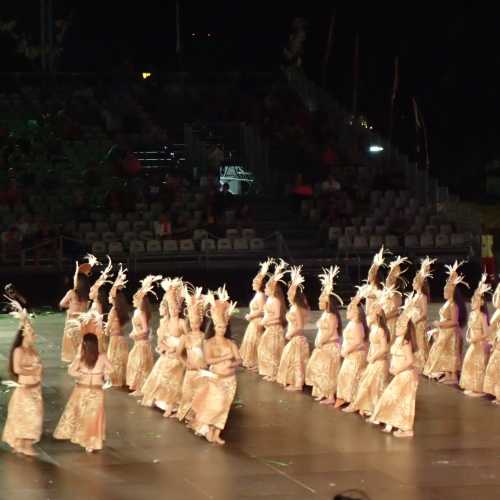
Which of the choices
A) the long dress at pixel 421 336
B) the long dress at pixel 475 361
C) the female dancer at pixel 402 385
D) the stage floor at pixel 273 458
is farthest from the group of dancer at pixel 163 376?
the long dress at pixel 421 336

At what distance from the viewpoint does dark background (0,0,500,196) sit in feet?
127

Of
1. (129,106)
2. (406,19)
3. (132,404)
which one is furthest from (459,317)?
(406,19)

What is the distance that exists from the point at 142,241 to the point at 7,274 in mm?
2902

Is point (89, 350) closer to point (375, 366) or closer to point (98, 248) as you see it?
point (375, 366)

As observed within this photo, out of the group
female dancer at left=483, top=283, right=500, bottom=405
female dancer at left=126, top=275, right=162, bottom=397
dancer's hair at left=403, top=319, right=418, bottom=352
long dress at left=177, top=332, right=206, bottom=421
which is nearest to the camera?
long dress at left=177, top=332, right=206, bottom=421

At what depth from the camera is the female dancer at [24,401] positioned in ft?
47.0

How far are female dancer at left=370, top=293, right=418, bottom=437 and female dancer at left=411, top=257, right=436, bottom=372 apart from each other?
353 cm

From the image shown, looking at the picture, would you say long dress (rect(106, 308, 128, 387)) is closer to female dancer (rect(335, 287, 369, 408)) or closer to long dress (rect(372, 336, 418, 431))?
female dancer (rect(335, 287, 369, 408))

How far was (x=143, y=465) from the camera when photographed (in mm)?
14031

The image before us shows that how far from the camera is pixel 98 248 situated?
28.2m

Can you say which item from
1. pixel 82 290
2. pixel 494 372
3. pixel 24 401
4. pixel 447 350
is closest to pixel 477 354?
pixel 494 372

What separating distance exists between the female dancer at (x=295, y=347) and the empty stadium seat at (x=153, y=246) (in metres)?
10.0

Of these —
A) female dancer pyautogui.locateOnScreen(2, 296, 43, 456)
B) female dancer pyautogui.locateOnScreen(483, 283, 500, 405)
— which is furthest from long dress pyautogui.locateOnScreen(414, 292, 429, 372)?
female dancer pyautogui.locateOnScreen(2, 296, 43, 456)

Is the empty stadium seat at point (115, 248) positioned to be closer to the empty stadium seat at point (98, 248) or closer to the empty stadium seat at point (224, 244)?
the empty stadium seat at point (98, 248)
